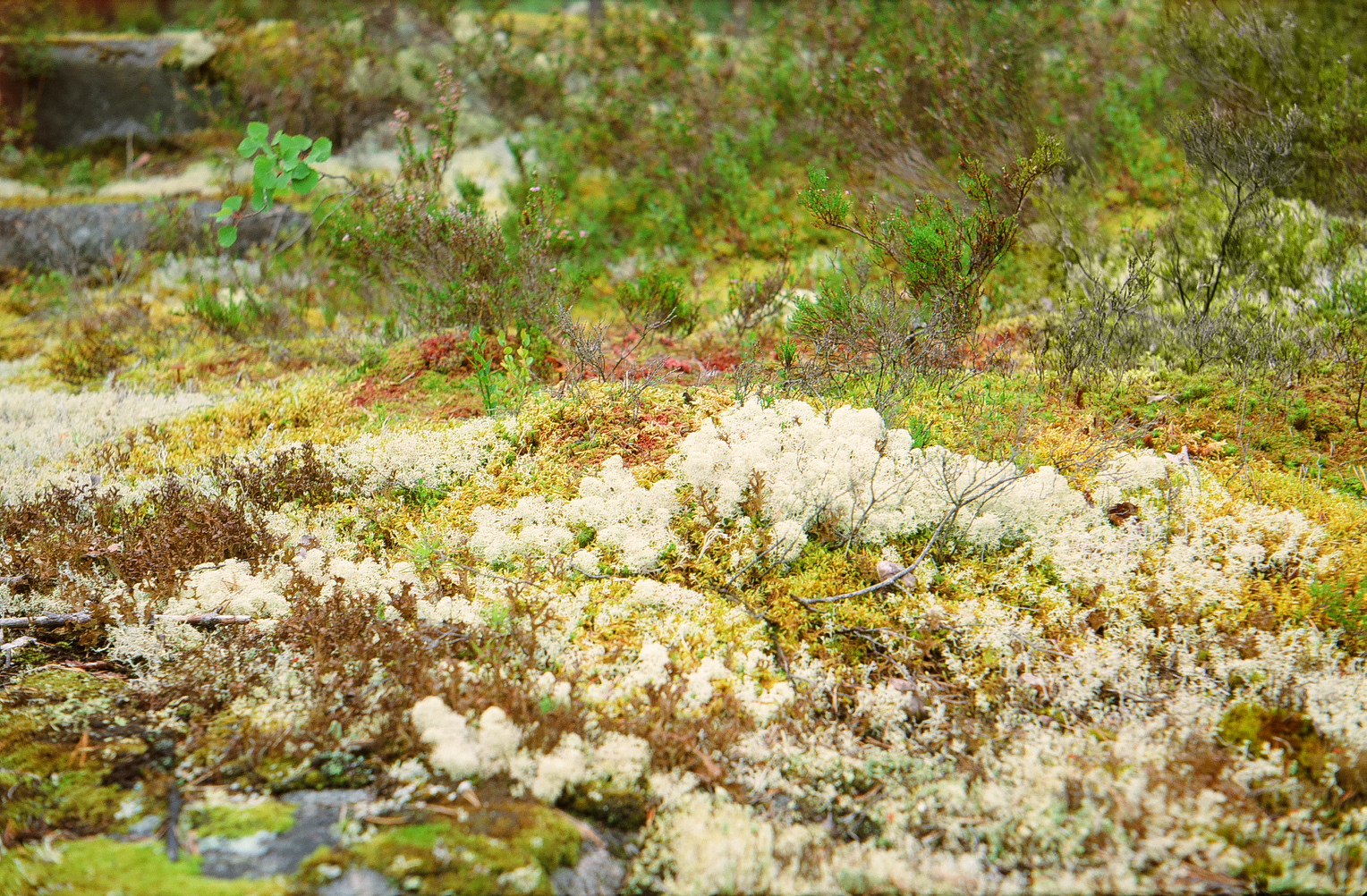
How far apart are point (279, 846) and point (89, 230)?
9.13 metres

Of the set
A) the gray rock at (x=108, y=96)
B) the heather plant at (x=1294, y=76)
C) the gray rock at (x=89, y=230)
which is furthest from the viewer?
the gray rock at (x=108, y=96)

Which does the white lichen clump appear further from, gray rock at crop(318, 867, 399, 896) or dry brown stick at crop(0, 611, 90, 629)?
gray rock at crop(318, 867, 399, 896)

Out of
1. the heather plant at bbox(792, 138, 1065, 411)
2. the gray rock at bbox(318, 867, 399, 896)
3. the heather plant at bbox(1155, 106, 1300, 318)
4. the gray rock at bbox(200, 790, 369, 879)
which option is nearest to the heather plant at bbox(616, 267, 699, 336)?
the heather plant at bbox(792, 138, 1065, 411)

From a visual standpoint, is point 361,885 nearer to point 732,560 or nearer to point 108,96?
point 732,560

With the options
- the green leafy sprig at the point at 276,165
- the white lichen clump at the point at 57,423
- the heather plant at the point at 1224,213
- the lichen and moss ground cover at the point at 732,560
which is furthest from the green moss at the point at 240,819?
the heather plant at the point at 1224,213

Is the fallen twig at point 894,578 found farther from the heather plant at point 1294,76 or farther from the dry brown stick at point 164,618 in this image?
the heather plant at point 1294,76

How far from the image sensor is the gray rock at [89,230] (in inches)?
345

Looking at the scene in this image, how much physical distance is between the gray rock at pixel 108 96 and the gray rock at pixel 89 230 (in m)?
2.30

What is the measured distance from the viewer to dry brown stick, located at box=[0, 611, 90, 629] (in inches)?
128

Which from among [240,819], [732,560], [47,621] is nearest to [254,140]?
[47,621]

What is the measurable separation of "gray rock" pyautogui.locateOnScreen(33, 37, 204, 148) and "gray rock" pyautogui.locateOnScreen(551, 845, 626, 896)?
11596mm

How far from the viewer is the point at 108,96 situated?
10.9m

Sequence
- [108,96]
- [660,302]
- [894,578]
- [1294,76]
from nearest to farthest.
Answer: [894,578] → [660,302] → [1294,76] → [108,96]

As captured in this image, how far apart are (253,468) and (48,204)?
288 inches
